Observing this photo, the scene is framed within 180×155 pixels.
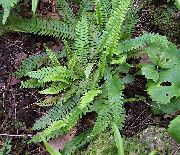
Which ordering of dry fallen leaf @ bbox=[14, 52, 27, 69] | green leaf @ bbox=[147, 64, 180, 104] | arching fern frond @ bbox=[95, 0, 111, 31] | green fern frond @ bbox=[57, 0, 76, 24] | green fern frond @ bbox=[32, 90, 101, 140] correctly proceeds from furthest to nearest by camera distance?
dry fallen leaf @ bbox=[14, 52, 27, 69] < green fern frond @ bbox=[57, 0, 76, 24] < arching fern frond @ bbox=[95, 0, 111, 31] < green fern frond @ bbox=[32, 90, 101, 140] < green leaf @ bbox=[147, 64, 180, 104]

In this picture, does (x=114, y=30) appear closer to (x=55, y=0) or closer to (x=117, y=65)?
(x=117, y=65)

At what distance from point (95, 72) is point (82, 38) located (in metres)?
0.41

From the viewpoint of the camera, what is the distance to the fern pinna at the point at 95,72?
12.3 feet

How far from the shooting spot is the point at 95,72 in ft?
13.3

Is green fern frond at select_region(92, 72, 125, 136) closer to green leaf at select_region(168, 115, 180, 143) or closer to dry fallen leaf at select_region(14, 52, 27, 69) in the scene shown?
green leaf at select_region(168, 115, 180, 143)

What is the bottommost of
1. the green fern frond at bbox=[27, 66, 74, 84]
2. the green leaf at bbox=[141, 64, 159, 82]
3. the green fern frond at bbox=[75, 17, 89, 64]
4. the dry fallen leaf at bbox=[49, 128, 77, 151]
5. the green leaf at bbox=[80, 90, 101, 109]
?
the dry fallen leaf at bbox=[49, 128, 77, 151]

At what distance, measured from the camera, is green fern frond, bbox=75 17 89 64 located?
4.04 m

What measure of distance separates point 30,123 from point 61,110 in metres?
0.49

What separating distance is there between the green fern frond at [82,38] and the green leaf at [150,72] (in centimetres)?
71

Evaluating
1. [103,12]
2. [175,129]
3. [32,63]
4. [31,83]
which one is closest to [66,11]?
[103,12]

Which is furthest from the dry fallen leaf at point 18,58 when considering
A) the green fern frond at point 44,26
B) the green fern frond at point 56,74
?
the green fern frond at point 56,74

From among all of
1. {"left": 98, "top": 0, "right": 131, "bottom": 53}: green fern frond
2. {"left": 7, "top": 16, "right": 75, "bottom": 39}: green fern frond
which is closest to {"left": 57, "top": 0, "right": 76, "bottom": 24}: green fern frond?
{"left": 7, "top": 16, "right": 75, "bottom": 39}: green fern frond

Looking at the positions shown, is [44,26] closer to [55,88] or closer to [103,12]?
[103,12]

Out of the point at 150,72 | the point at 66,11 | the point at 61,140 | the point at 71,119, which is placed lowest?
the point at 61,140
